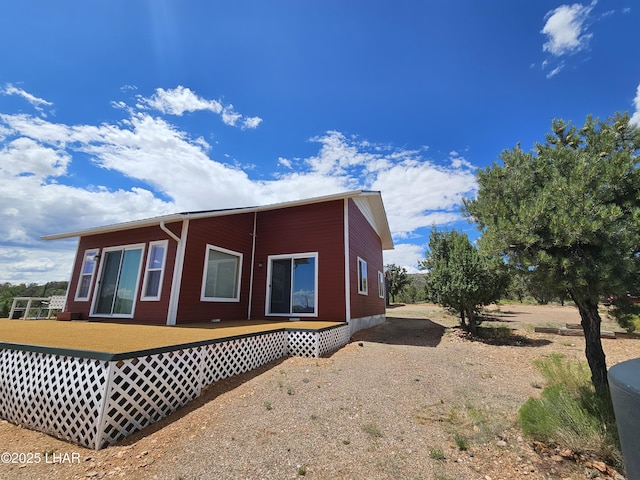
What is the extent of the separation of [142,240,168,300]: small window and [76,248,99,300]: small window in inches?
107

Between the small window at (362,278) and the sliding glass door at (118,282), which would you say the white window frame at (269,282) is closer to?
the small window at (362,278)

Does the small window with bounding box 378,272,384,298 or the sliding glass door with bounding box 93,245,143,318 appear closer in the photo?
the sliding glass door with bounding box 93,245,143,318

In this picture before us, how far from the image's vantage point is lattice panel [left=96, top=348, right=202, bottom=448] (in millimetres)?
2887

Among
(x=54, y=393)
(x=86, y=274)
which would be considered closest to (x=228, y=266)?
(x=86, y=274)

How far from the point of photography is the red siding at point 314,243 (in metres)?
8.38

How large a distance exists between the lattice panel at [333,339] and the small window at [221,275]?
141 inches

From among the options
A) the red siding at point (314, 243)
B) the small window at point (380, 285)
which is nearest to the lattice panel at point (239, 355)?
the red siding at point (314, 243)

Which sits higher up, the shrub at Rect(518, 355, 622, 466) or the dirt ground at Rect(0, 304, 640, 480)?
the shrub at Rect(518, 355, 622, 466)

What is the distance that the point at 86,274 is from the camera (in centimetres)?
930

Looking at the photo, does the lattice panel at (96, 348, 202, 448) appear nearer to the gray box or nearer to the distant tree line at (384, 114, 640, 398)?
the gray box

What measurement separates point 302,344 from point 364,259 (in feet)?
17.0

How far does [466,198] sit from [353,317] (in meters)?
5.39

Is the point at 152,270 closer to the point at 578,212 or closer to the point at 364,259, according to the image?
the point at 364,259

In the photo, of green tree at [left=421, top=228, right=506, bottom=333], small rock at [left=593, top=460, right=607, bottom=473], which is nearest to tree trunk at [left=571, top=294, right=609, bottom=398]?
small rock at [left=593, top=460, right=607, bottom=473]
